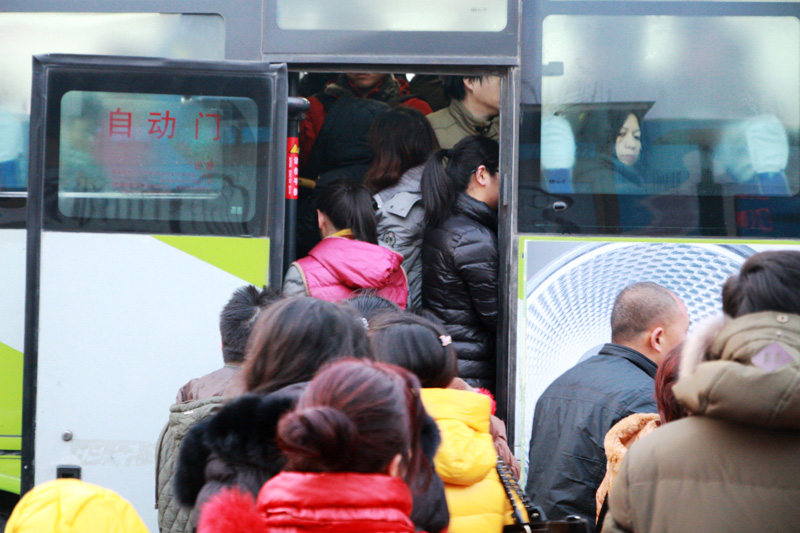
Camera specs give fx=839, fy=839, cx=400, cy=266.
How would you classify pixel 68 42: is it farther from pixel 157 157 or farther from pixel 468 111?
pixel 468 111

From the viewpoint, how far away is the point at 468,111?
516cm

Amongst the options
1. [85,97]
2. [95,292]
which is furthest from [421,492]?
[85,97]

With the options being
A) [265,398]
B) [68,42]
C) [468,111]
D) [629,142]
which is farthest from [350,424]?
[468,111]

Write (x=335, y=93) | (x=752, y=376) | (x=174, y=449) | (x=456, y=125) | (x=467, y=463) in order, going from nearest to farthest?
(x=752, y=376)
(x=467, y=463)
(x=174, y=449)
(x=456, y=125)
(x=335, y=93)

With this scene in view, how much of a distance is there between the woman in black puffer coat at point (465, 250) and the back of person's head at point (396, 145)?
9.8 inches

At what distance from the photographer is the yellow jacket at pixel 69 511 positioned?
183 cm

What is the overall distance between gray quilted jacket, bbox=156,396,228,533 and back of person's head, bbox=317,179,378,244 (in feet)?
6.33

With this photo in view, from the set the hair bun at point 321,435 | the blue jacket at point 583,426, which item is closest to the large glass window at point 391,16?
the blue jacket at point 583,426

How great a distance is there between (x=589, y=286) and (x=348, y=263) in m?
1.18

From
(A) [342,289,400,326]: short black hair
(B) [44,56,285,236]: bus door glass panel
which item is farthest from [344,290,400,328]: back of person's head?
(B) [44,56,285,236]: bus door glass panel

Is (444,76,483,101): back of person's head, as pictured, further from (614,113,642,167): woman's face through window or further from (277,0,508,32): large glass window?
(614,113,642,167): woman's face through window

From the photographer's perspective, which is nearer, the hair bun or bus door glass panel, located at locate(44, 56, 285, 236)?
the hair bun

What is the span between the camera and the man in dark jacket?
320cm

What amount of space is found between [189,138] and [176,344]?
95 centimetres
